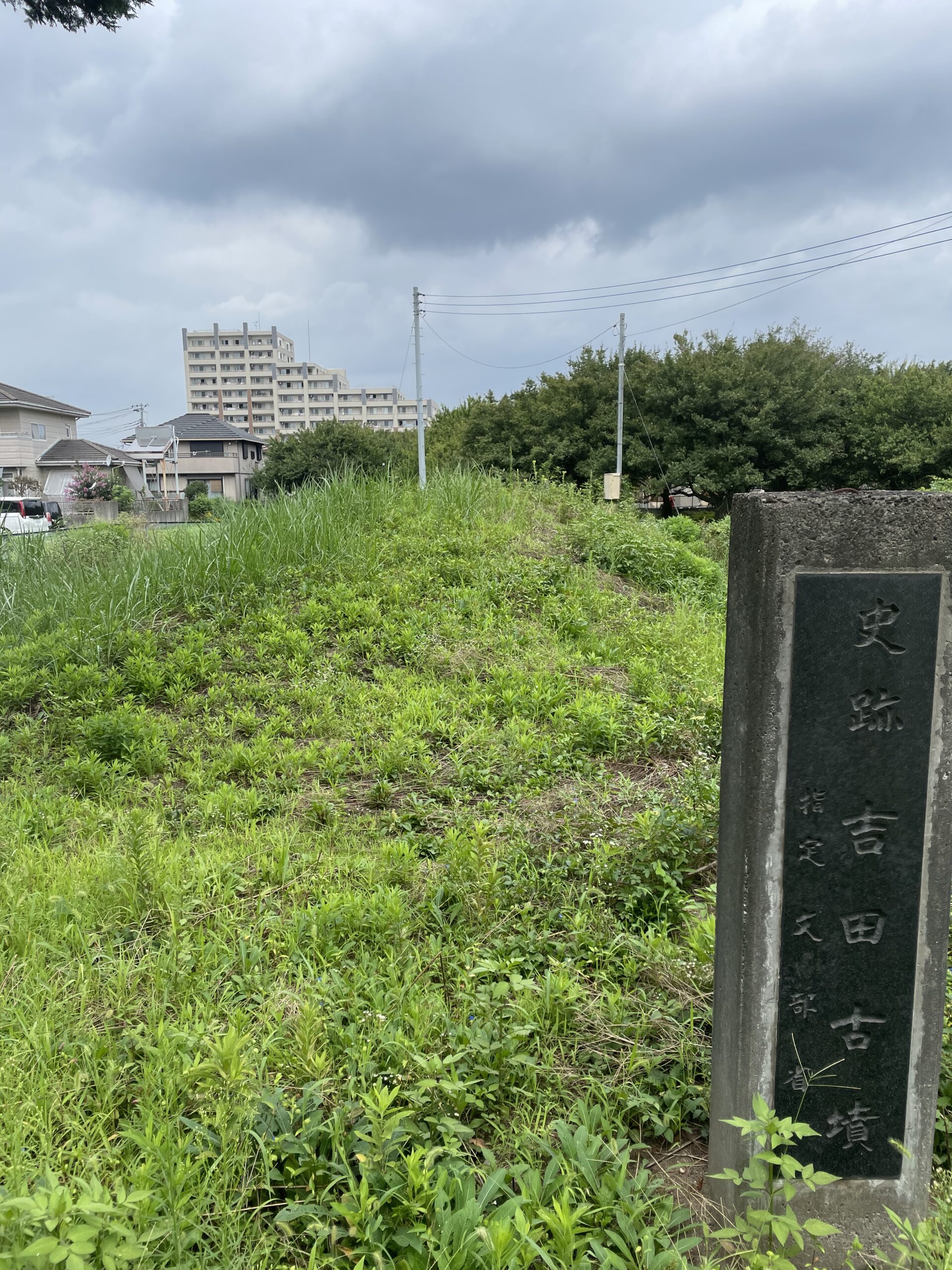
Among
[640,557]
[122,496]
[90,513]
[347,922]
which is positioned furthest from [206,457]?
[347,922]

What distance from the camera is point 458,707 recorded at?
16.1ft

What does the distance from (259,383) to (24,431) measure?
5583 cm

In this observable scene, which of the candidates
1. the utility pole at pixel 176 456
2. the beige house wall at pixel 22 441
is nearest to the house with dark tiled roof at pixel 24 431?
the beige house wall at pixel 22 441

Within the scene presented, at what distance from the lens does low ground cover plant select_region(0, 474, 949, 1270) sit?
1.75m

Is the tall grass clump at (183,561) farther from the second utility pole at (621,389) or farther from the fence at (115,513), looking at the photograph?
the second utility pole at (621,389)

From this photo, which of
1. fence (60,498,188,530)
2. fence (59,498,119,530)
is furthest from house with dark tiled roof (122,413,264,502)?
fence (59,498,119,530)

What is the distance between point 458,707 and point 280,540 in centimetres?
301

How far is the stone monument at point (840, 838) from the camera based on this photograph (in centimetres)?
174

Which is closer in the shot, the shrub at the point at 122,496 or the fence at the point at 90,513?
the fence at the point at 90,513

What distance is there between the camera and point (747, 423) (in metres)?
24.6

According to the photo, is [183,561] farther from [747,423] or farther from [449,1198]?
[747,423]

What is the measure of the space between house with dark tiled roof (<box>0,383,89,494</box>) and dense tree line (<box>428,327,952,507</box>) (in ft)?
72.1

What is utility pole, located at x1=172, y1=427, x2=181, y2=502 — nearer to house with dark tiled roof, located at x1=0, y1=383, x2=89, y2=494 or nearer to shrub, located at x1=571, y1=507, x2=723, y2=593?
house with dark tiled roof, located at x1=0, y1=383, x2=89, y2=494

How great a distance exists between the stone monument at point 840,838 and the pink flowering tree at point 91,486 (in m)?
17.9
